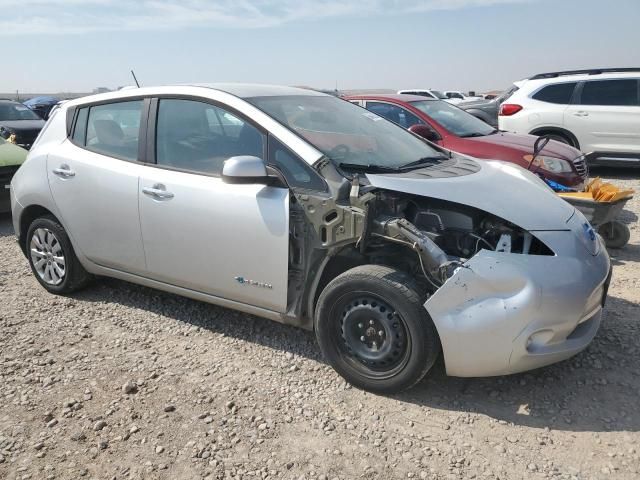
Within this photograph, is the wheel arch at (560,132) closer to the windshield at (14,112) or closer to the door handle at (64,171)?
→ the door handle at (64,171)

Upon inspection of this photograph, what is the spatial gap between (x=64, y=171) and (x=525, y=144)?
5099mm

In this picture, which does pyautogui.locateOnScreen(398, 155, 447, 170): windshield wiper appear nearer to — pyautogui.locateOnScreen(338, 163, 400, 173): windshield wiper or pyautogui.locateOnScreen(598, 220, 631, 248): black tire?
pyautogui.locateOnScreen(338, 163, 400, 173): windshield wiper

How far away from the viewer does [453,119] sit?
7418 millimetres

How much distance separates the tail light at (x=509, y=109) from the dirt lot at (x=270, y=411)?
666 centimetres

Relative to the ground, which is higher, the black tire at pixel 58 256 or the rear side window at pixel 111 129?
the rear side window at pixel 111 129

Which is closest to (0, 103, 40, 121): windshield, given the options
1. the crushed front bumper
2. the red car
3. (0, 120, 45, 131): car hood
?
(0, 120, 45, 131): car hood

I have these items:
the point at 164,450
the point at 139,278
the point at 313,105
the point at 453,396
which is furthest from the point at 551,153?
the point at 164,450

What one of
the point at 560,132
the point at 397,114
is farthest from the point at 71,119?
the point at 560,132

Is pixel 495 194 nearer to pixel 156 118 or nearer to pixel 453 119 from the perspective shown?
pixel 156 118

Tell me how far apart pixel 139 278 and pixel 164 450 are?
5.28 ft

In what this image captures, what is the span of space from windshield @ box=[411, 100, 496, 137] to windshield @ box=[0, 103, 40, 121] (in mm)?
11069

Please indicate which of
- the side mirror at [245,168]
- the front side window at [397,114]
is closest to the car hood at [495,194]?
the side mirror at [245,168]

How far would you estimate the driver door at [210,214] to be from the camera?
3318mm

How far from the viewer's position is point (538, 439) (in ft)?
9.17
